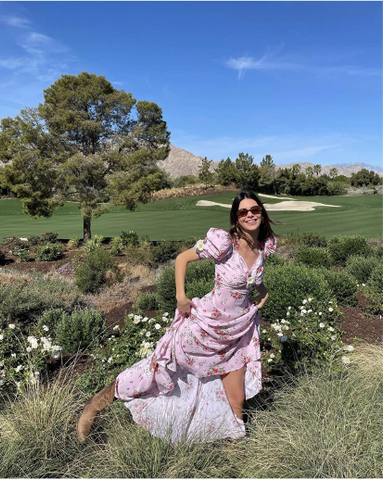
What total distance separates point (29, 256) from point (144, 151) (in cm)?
627

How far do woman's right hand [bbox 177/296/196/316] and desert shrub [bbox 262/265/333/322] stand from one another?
2725 millimetres

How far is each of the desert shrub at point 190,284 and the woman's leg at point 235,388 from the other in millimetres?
2576

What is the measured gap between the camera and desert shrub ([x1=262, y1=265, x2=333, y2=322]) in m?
4.83

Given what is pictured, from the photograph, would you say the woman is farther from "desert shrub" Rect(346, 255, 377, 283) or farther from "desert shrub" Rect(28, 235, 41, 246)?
"desert shrub" Rect(28, 235, 41, 246)

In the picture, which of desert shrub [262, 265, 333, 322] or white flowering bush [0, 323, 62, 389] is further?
desert shrub [262, 265, 333, 322]

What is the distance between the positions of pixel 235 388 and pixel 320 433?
0.57 meters

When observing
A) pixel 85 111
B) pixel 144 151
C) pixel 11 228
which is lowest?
pixel 11 228

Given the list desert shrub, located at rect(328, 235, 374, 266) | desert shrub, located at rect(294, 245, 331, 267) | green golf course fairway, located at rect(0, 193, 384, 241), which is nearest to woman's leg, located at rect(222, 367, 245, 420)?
desert shrub, located at rect(294, 245, 331, 267)

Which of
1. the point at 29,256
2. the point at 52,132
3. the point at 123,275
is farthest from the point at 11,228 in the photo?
the point at 123,275

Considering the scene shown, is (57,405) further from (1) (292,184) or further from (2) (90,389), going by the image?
(1) (292,184)

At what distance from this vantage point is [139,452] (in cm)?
221

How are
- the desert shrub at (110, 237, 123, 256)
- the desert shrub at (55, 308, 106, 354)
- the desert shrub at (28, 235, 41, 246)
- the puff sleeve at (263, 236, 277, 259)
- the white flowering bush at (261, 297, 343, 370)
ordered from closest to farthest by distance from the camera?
the puff sleeve at (263, 236, 277, 259)
the white flowering bush at (261, 297, 343, 370)
the desert shrub at (55, 308, 106, 354)
the desert shrub at (110, 237, 123, 256)
the desert shrub at (28, 235, 41, 246)

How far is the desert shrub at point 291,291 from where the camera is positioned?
4.83m

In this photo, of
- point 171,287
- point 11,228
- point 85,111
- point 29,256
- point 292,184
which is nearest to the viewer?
point 171,287
